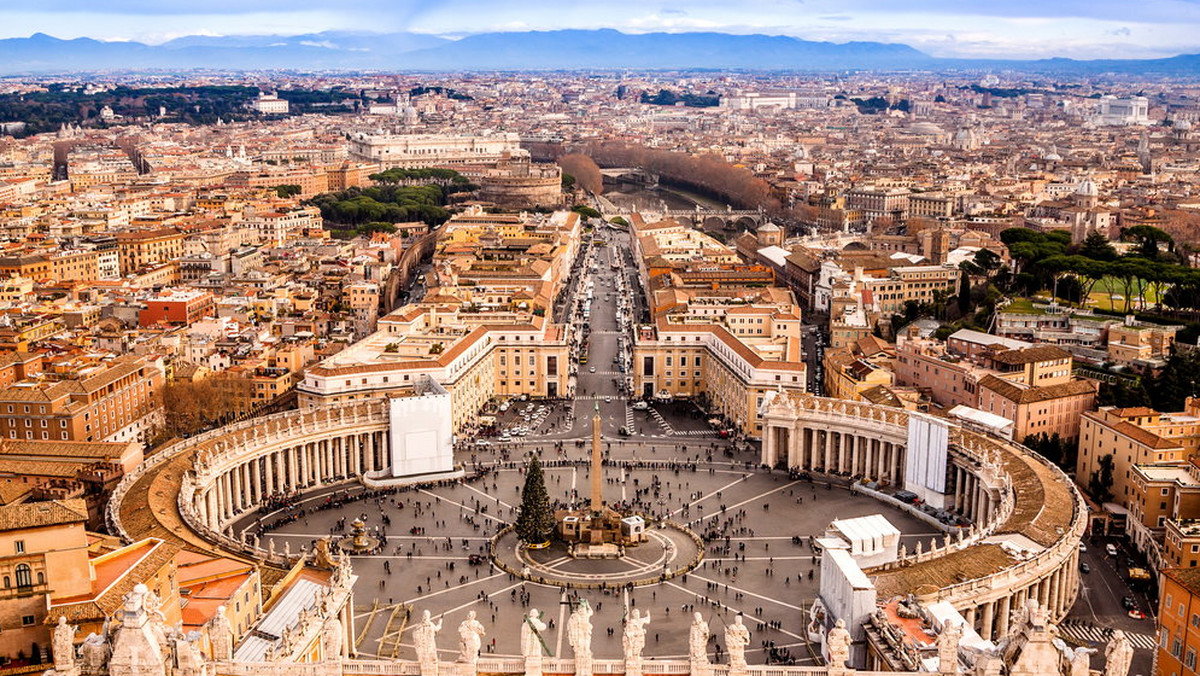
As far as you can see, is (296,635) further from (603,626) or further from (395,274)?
(395,274)

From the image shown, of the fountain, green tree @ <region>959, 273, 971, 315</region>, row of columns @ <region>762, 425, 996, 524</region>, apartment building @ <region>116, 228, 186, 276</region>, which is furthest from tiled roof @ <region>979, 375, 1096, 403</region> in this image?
apartment building @ <region>116, 228, 186, 276</region>

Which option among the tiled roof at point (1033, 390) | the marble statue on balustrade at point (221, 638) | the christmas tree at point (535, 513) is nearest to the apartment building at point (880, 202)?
the tiled roof at point (1033, 390)

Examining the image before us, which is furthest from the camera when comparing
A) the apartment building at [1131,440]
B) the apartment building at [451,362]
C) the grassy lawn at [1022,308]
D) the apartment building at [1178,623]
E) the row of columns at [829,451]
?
the grassy lawn at [1022,308]

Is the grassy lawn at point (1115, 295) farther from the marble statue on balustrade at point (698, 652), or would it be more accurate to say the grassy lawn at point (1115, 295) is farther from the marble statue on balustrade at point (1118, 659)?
the marble statue on balustrade at point (698, 652)

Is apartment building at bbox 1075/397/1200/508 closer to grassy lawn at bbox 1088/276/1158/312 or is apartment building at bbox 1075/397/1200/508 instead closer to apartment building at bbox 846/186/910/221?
grassy lawn at bbox 1088/276/1158/312

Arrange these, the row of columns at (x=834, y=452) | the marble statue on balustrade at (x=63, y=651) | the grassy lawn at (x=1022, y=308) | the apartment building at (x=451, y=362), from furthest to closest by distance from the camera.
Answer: the grassy lawn at (x=1022, y=308) < the apartment building at (x=451, y=362) < the row of columns at (x=834, y=452) < the marble statue on balustrade at (x=63, y=651)

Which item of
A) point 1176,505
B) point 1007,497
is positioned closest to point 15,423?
point 1007,497

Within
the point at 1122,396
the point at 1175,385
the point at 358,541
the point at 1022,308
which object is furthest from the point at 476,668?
the point at 1022,308
